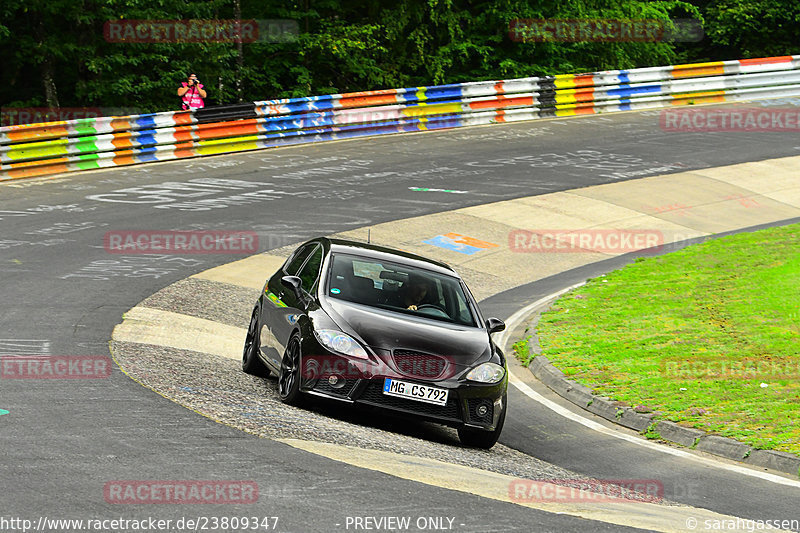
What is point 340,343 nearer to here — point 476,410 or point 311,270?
point 476,410

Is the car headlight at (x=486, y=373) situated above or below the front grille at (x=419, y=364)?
below

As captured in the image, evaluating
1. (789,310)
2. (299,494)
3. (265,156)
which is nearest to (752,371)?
(789,310)

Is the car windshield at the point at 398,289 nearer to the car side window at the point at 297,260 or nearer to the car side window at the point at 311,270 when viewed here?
the car side window at the point at 311,270

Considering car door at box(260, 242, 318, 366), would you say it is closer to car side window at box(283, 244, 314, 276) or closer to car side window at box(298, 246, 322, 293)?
car side window at box(283, 244, 314, 276)

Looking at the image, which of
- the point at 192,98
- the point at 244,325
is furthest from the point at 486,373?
the point at 192,98

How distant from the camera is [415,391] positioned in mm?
9180

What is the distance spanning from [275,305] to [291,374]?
1417mm

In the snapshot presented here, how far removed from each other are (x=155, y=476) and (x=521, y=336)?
29.4 ft

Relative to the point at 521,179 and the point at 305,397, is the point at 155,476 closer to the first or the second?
the point at 305,397

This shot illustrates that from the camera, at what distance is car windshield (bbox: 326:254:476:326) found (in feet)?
33.7

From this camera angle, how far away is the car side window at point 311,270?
10.6 metres

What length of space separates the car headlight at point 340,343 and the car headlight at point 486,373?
103 cm

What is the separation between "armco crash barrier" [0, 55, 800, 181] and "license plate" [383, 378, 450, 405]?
15450 mm

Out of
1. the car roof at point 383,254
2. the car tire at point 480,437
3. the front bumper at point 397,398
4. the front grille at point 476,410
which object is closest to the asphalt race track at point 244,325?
the car tire at point 480,437
